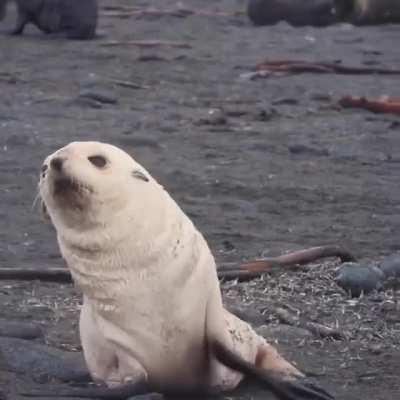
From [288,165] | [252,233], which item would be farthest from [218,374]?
[288,165]

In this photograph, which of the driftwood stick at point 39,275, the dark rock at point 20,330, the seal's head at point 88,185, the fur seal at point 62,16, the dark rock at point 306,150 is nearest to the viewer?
the seal's head at point 88,185

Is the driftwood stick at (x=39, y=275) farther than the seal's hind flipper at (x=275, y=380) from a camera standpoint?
Yes

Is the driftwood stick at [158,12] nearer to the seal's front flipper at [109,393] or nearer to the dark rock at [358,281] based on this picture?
the dark rock at [358,281]

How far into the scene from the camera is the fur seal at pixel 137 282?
3568mm

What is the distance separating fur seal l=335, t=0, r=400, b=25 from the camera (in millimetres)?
16125

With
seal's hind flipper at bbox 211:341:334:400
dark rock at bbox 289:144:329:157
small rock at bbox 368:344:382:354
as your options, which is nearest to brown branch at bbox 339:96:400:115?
dark rock at bbox 289:144:329:157

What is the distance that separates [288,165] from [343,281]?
284 cm

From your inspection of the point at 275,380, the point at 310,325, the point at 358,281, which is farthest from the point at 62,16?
the point at 275,380

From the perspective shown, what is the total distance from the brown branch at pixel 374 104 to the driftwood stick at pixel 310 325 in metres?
5.05

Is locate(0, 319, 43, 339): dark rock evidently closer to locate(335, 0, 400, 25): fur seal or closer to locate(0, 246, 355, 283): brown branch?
locate(0, 246, 355, 283): brown branch

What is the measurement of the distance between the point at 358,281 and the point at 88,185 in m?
1.74

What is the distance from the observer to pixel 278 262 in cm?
530

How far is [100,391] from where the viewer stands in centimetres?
359

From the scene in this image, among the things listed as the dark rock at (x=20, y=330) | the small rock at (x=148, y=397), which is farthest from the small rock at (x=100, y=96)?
the small rock at (x=148, y=397)
